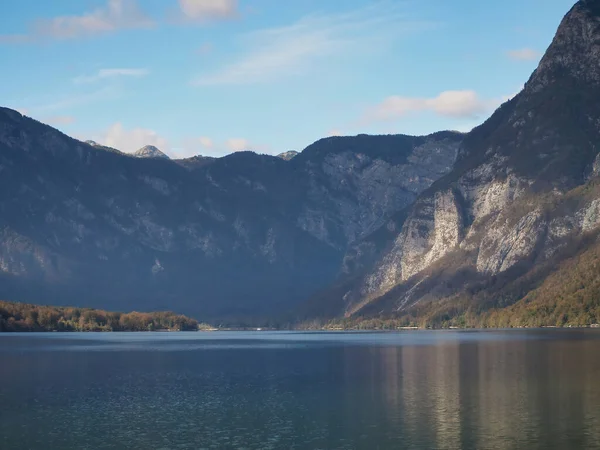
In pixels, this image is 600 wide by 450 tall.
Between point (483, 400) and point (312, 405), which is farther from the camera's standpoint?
point (483, 400)

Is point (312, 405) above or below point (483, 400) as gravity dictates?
below

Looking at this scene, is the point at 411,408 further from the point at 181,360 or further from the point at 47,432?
the point at 181,360

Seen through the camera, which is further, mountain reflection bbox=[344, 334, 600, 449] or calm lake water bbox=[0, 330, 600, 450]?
calm lake water bbox=[0, 330, 600, 450]

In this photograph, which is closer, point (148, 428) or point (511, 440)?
point (511, 440)

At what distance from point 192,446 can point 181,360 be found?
107081mm

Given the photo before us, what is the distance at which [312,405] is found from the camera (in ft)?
338

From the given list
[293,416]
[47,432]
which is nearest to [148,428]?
[47,432]

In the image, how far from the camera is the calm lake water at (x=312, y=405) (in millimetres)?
81875

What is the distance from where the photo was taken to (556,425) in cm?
8606

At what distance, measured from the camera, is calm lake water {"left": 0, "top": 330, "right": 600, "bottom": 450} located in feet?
269

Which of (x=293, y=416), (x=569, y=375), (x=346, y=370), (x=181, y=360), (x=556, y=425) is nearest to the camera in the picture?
(x=556, y=425)

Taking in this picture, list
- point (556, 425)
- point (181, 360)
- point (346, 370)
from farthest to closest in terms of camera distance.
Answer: point (181, 360)
point (346, 370)
point (556, 425)

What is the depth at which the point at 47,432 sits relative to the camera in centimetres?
8681

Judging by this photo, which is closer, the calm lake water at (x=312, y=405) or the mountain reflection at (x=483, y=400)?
the mountain reflection at (x=483, y=400)
